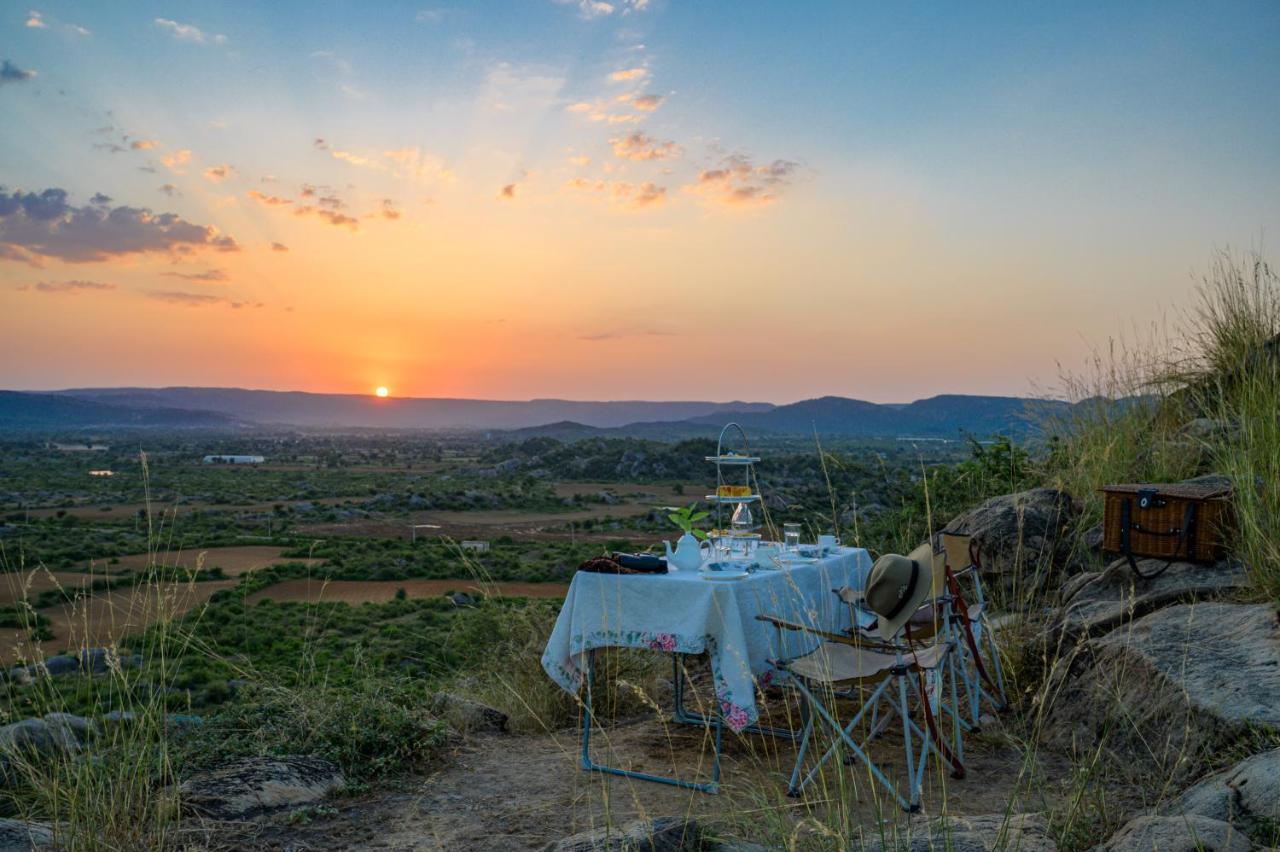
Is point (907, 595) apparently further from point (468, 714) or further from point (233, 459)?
point (233, 459)

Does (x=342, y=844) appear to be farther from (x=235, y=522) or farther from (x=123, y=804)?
(x=235, y=522)

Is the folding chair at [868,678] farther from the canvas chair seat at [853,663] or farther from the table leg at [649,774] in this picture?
the table leg at [649,774]

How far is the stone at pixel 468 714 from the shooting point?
5184mm

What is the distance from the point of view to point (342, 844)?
3508mm

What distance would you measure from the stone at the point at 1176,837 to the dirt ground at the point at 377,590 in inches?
762

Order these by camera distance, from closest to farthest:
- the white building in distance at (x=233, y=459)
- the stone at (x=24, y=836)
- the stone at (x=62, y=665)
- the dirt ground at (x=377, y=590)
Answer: the stone at (x=24, y=836) < the stone at (x=62, y=665) < the dirt ground at (x=377, y=590) < the white building in distance at (x=233, y=459)

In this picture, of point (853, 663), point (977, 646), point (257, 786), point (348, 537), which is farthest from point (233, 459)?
point (853, 663)

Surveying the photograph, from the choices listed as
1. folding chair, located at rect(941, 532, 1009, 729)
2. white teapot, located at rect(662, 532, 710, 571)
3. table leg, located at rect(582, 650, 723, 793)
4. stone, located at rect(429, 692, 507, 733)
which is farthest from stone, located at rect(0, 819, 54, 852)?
folding chair, located at rect(941, 532, 1009, 729)

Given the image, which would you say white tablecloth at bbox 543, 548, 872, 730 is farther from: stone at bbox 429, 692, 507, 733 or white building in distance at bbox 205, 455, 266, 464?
white building in distance at bbox 205, 455, 266, 464

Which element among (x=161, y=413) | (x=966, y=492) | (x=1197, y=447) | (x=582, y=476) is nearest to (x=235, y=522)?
(x=582, y=476)

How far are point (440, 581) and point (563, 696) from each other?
2107cm

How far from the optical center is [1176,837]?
2.50m

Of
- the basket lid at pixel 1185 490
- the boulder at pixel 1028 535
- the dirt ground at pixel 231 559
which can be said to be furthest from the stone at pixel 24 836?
the dirt ground at pixel 231 559

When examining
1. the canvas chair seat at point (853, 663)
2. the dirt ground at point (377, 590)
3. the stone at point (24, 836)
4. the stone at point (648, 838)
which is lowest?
the dirt ground at point (377, 590)
